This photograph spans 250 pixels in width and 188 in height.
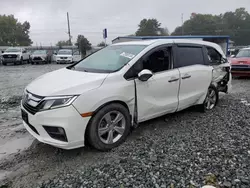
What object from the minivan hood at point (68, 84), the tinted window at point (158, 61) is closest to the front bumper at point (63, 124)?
the minivan hood at point (68, 84)

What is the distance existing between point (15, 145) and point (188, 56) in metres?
3.60

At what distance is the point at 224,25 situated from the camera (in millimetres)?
77000

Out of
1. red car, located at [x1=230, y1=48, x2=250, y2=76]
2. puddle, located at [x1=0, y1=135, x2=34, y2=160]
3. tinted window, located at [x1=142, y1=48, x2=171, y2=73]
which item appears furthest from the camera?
red car, located at [x1=230, y1=48, x2=250, y2=76]

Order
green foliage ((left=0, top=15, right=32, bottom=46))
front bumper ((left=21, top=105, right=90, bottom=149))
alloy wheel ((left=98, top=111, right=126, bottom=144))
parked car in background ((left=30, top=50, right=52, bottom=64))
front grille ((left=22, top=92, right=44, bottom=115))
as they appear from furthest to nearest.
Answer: green foliage ((left=0, top=15, right=32, bottom=46)) < parked car in background ((left=30, top=50, right=52, bottom=64)) < alloy wheel ((left=98, top=111, right=126, bottom=144)) < front grille ((left=22, top=92, right=44, bottom=115)) < front bumper ((left=21, top=105, right=90, bottom=149))

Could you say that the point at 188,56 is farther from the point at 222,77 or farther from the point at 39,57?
the point at 39,57

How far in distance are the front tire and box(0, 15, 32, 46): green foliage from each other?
2700 inches

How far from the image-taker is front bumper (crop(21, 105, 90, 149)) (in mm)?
2830

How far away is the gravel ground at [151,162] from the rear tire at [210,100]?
83 centimetres

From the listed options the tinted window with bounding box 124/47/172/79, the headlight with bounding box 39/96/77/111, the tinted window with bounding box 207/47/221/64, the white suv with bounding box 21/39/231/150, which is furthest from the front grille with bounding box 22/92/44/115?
the tinted window with bounding box 207/47/221/64

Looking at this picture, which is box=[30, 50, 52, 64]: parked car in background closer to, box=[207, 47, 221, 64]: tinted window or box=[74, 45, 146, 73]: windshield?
box=[74, 45, 146, 73]: windshield

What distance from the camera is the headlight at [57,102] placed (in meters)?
2.84

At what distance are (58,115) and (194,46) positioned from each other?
3227 millimetres

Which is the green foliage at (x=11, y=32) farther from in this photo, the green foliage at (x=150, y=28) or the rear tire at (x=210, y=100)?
the rear tire at (x=210, y=100)

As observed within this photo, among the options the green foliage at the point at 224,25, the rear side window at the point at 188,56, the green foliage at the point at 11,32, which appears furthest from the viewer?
the green foliage at the point at 224,25
